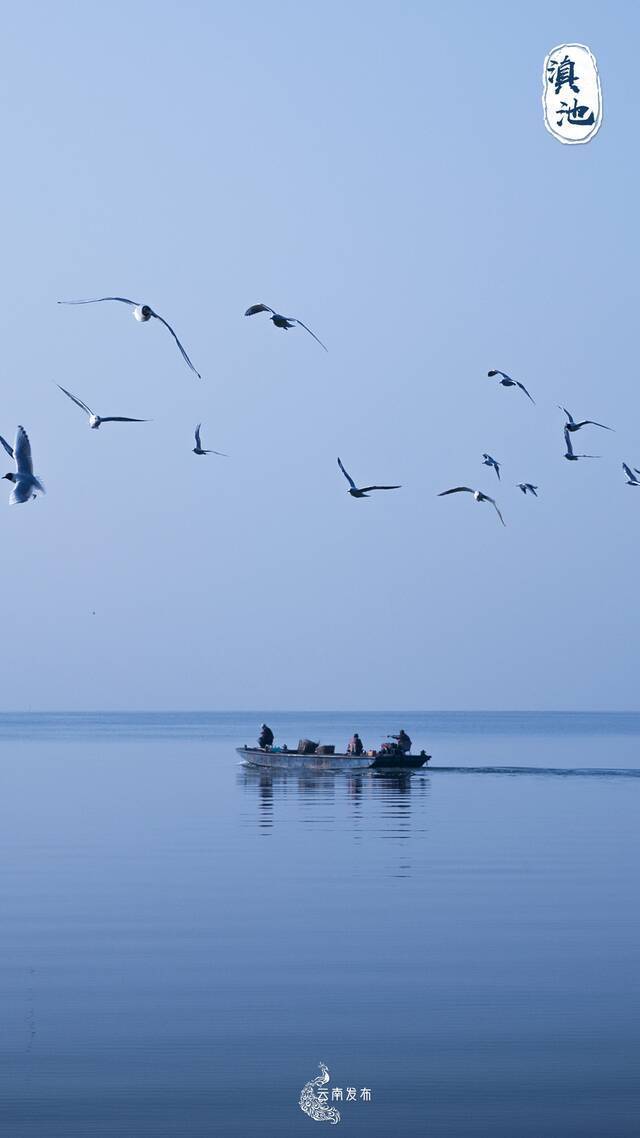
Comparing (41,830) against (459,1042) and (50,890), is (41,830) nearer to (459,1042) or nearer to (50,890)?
(50,890)

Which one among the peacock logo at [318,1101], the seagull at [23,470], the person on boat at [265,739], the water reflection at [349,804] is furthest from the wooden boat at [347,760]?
the peacock logo at [318,1101]

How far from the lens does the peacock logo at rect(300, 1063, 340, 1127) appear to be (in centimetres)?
2005

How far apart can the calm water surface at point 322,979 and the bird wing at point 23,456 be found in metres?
9.35

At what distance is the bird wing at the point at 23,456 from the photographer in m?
31.7

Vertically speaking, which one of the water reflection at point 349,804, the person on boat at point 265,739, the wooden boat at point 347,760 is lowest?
the water reflection at point 349,804

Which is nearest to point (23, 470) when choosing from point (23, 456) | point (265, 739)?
point (23, 456)

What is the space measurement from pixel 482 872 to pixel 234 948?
14.0m

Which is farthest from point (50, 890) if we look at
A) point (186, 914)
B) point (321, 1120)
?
point (321, 1120)

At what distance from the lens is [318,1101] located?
2072 cm

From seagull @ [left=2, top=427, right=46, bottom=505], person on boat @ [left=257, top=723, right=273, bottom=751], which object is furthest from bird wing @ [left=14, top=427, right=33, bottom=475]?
person on boat @ [left=257, top=723, right=273, bottom=751]

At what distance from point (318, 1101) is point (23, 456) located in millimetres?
15424

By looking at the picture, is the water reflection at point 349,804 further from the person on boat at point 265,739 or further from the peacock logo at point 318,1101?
the peacock logo at point 318,1101

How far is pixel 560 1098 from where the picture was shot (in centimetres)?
2050

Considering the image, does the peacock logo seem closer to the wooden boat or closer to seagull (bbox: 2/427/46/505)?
seagull (bbox: 2/427/46/505)
